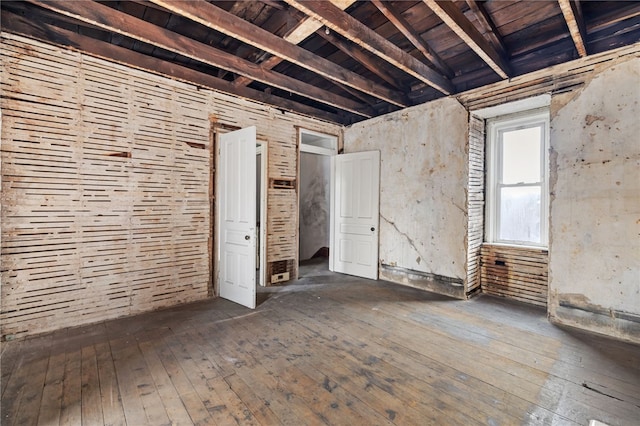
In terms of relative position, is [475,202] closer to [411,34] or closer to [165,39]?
[411,34]

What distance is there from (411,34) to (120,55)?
9.18 ft

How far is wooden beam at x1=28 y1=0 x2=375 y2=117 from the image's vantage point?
2172 mm

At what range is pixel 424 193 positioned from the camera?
3975 mm

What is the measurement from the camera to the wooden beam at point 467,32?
209 cm

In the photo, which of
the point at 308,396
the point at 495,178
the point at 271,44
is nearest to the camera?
the point at 308,396

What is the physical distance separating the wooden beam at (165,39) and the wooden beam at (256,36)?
494mm

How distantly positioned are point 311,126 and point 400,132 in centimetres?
141

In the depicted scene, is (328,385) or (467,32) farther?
(467,32)

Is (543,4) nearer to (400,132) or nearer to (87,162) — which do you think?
(400,132)

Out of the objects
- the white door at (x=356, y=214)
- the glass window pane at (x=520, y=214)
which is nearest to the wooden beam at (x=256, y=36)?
the white door at (x=356, y=214)

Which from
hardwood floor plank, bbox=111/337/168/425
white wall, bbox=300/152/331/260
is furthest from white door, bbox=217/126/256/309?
white wall, bbox=300/152/331/260

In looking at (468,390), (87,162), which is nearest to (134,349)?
(87,162)

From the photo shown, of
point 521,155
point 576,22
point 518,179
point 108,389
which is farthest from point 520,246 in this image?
point 108,389

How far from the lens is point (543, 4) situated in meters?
2.32
